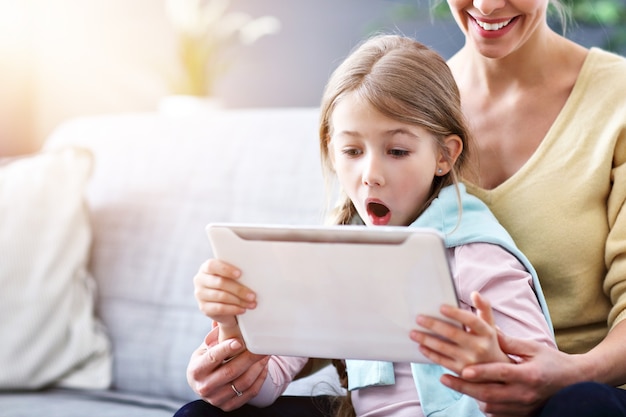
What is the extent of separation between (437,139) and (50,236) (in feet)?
3.53

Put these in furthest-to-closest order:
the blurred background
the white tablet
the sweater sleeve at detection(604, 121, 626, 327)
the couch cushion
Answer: the blurred background
the couch cushion
the sweater sleeve at detection(604, 121, 626, 327)
the white tablet

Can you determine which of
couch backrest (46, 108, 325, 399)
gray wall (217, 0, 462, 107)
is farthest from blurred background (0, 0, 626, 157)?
couch backrest (46, 108, 325, 399)

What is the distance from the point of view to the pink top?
Answer: 1101 mm

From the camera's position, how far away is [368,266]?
0.97 m

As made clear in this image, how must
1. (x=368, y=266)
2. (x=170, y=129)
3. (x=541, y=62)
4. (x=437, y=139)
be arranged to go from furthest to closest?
(x=170, y=129)
(x=541, y=62)
(x=437, y=139)
(x=368, y=266)

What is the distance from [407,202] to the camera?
123 centimetres

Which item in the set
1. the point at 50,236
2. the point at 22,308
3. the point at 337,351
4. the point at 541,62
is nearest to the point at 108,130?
the point at 50,236

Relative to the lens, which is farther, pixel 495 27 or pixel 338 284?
pixel 495 27

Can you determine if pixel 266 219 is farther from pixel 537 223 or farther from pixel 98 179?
pixel 537 223

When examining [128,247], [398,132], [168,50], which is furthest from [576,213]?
[168,50]

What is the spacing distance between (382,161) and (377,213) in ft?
0.30

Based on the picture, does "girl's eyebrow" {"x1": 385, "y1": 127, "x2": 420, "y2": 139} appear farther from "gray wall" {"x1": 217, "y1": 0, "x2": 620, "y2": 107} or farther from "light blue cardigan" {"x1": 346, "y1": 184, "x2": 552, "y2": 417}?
"gray wall" {"x1": 217, "y1": 0, "x2": 620, "y2": 107}

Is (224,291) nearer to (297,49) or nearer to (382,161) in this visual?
(382,161)

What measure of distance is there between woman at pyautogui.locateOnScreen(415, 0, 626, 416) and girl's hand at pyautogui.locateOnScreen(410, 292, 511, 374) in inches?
11.6
